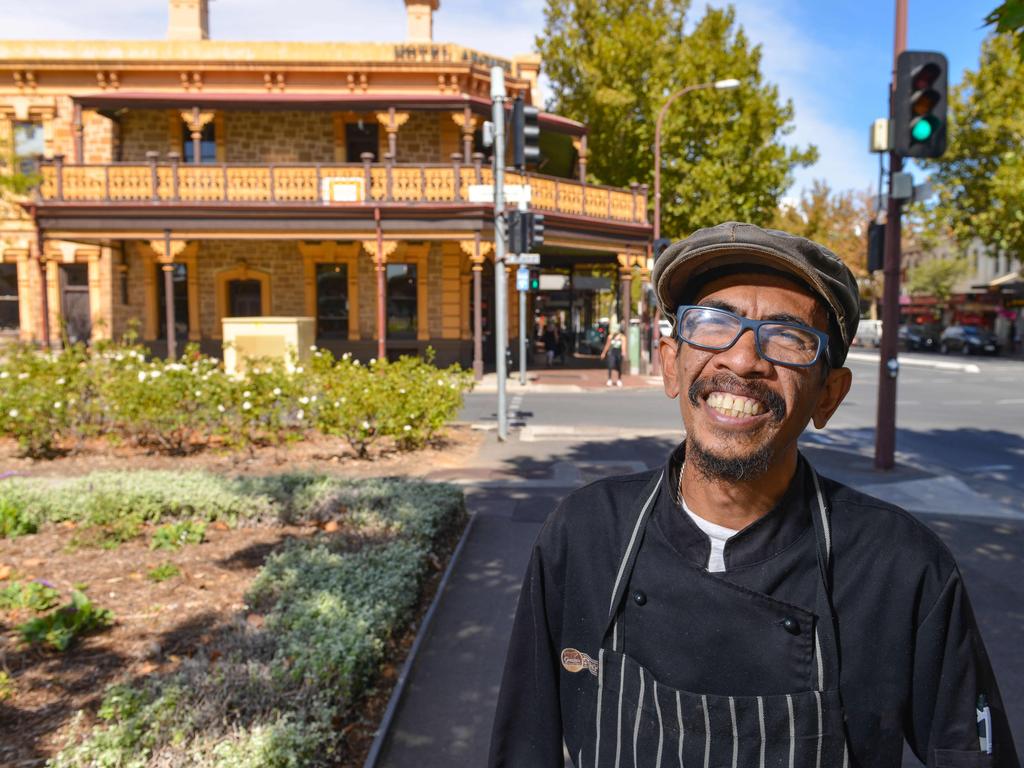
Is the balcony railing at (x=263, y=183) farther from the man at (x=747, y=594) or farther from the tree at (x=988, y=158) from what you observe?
the tree at (x=988, y=158)

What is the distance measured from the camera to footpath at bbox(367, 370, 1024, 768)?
3.58 metres

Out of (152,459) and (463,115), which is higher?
(463,115)

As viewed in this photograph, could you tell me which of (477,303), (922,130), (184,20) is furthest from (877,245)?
(184,20)

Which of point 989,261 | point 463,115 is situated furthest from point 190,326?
point 989,261

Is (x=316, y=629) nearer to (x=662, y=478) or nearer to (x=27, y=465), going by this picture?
(x=662, y=478)

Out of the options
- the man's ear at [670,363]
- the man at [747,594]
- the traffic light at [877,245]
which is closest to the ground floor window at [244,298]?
the traffic light at [877,245]

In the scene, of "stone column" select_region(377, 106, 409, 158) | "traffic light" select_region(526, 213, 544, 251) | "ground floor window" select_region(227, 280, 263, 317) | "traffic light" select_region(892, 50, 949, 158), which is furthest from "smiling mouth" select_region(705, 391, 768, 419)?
"ground floor window" select_region(227, 280, 263, 317)

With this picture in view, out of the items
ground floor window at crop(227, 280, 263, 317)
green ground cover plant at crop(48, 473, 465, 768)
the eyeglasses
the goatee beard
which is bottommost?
green ground cover plant at crop(48, 473, 465, 768)

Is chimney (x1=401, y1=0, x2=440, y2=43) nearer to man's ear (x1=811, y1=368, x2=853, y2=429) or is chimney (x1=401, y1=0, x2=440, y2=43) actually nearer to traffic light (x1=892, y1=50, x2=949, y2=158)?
traffic light (x1=892, y1=50, x2=949, y2=158)

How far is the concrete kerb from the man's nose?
2.33 meters

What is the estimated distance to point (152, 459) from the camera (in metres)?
9.45

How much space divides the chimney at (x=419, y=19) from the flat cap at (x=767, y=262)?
2764 cm

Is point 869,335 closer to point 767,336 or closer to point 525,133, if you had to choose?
point 525,133

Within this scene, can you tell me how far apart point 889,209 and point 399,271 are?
16.7 m
